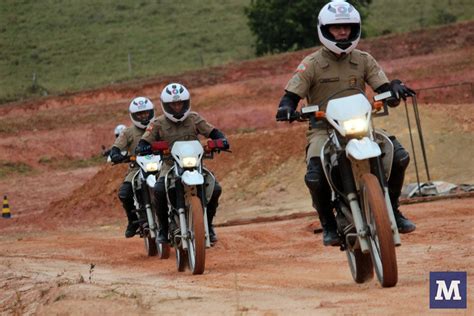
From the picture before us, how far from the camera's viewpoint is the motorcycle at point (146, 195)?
15.6m

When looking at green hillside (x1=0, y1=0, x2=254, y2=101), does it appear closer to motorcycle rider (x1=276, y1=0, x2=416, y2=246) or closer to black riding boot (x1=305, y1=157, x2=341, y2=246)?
motorcycle rider (x1=276, y1=0, x2=416, y2=246)

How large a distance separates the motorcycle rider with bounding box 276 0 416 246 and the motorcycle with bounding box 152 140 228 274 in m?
2.29

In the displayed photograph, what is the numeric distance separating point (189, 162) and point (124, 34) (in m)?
60.3

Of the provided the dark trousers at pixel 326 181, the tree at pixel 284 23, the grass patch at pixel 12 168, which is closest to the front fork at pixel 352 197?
the dark trousers at pixel 326 181

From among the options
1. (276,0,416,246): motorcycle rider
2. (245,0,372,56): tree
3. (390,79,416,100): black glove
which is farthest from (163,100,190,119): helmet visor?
(245,0,372,56): tree

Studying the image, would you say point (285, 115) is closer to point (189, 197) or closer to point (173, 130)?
point (189, 197)

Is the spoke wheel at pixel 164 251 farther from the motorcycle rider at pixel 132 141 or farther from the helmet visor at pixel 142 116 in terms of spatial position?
the helmet visor at pixel 142 116

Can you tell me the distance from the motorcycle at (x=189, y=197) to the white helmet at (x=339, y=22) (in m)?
2.79

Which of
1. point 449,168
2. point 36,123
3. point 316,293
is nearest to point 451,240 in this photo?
point 316,293

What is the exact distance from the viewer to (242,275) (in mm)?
10898

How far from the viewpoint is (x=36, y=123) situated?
46.9 metres

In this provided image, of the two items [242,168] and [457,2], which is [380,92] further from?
[457,2]

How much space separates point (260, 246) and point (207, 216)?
9.72 ft

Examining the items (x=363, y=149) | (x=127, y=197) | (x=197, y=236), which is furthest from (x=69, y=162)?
(x=363, y=149)
